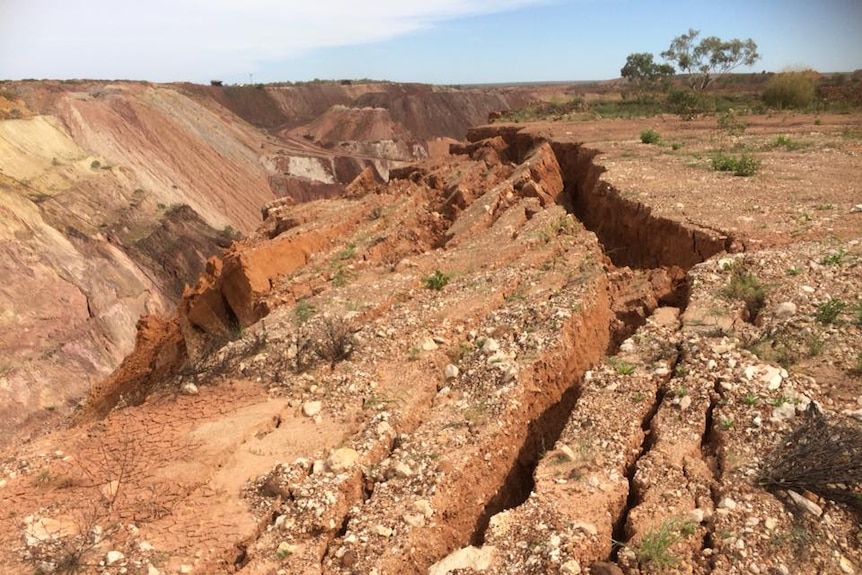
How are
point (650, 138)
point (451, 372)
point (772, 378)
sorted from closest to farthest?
point (772, 378)
point (451, 372)
point (650, 138)

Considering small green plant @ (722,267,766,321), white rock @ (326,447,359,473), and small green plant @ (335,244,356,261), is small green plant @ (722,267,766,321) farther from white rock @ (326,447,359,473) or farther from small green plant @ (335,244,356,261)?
small green plant @ (335,244,356,261)

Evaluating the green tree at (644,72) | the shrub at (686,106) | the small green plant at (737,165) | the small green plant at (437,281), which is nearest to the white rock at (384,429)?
the small green plant at (437,281)

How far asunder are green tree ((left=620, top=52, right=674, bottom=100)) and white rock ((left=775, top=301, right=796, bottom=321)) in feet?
122

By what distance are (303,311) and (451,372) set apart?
2.88 m

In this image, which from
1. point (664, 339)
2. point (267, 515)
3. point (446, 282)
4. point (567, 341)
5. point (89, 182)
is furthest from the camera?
point (89, 182)

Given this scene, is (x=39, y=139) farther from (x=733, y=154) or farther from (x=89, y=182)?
(x=733, y=154)

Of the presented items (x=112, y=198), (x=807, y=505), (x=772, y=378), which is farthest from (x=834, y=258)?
(x=112, y=198)

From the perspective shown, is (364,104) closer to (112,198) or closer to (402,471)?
(112,198)

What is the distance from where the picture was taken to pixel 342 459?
16.4 feet

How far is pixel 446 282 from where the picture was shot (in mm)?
8383

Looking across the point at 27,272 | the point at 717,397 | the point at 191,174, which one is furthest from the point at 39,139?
the point at 717,397

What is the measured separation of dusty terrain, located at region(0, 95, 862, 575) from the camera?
3.86 meters

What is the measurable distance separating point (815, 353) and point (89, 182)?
27.4 meters

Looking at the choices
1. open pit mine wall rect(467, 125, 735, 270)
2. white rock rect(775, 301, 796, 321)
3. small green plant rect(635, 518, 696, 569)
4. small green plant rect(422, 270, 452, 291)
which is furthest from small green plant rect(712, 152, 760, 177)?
small green plant rect(635, 518, 696, 569)
